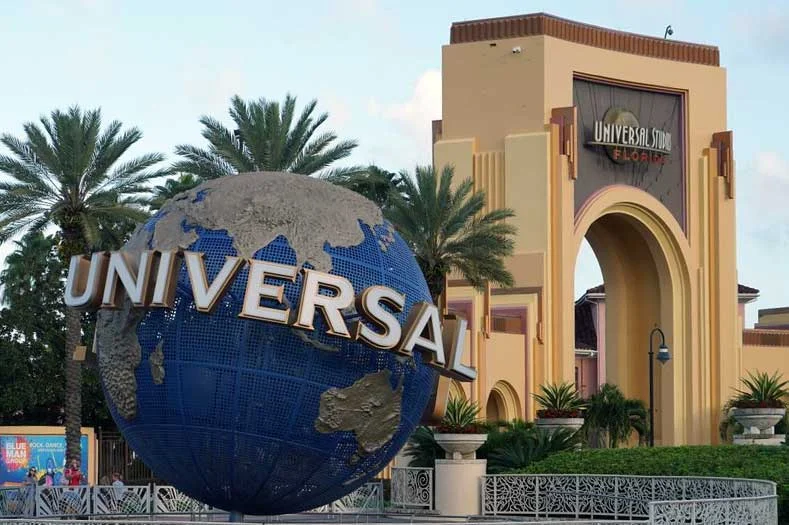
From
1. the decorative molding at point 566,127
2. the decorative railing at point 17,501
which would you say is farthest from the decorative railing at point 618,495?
the decorative molding at point 566,127

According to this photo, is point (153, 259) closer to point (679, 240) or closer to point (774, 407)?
point (774, 407)

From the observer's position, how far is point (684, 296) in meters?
54.9

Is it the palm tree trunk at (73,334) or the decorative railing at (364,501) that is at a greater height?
the palm tree trunk at (73,334)

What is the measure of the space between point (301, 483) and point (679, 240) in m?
37.7

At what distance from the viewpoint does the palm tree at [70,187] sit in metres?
36.7

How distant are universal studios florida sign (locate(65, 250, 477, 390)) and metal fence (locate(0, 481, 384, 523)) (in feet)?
18.9

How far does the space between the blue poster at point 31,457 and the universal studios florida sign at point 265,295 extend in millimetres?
18195

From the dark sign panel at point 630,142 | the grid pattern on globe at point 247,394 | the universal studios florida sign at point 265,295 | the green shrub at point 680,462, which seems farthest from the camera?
the dark sign panel at point 630,142

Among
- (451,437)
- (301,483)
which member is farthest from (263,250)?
(451,437)

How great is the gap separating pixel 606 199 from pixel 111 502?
97.1ft

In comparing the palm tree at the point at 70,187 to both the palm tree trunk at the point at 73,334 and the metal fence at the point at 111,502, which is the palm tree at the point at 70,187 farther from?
the metal fence at the point at 111,502

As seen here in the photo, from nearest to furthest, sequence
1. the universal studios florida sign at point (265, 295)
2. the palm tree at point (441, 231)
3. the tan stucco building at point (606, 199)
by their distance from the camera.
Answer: the universal studios florida sign at point (265, 295)
the palm tree at point (441, 231)
the tan stucco building at point (606, 199)

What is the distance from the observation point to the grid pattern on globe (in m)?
17.5

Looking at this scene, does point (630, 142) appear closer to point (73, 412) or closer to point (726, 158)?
point (726, 158)
